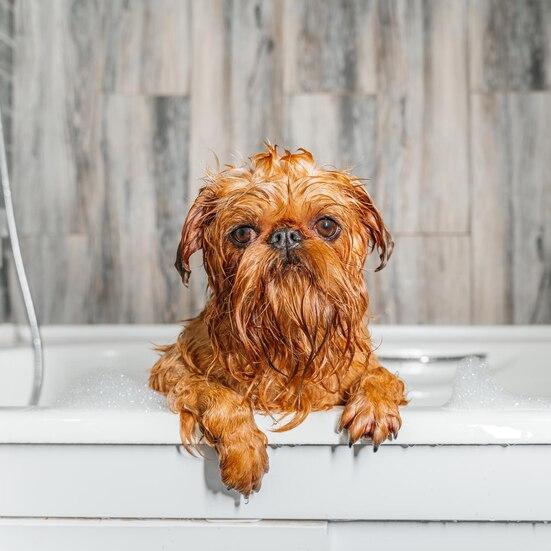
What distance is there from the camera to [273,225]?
1.18 m

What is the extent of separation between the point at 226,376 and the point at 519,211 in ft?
5.65

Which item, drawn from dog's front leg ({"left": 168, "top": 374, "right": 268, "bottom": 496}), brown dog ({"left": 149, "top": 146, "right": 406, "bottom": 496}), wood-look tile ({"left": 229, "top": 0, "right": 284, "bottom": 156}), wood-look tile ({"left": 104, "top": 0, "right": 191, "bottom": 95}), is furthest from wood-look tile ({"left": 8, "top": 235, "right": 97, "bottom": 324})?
dog's front leg ({"left": 168, "top": 374, "right": 268, "bottom": 496})

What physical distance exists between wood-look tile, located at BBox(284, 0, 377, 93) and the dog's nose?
5.26 feet

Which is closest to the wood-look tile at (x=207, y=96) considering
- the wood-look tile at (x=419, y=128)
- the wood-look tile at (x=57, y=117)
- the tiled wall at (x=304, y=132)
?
the tiled wall at (x=304, y=132)

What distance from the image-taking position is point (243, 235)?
1192 mm

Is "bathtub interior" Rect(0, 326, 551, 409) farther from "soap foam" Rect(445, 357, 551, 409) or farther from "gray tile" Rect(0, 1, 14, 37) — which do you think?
"gray tile" Rect(0, 1, 14, 37)

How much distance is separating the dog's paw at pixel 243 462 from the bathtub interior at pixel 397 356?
0.98 meters

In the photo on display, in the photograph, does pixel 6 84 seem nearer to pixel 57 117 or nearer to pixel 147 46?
pixel 57 117

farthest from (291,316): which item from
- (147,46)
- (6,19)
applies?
(6,19)

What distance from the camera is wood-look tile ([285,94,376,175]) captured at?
104 inches

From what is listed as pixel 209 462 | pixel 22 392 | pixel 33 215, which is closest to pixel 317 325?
pixel 209 462

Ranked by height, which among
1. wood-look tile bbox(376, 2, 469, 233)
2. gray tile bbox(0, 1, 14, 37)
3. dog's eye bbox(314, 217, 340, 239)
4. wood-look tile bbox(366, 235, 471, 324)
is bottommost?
wood-look tile bbox(366, 235, 471, 324)

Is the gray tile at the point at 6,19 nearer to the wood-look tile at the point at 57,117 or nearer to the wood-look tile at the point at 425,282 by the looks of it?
the wood-look tile at the point at 57,117

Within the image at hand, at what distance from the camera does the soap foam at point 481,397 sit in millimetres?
1209
